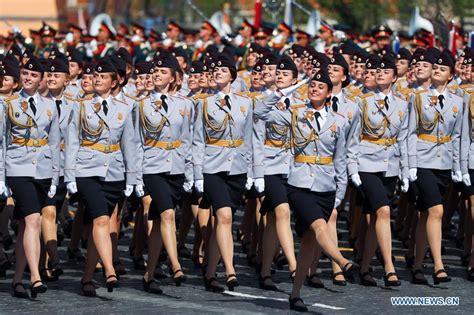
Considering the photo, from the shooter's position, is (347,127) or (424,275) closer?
(347,127)

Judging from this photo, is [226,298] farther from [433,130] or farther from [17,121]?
[433,130]

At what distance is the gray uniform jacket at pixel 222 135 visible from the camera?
15.6 meters

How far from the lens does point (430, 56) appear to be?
54.1 feet

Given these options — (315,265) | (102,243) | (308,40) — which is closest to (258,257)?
(315,265)

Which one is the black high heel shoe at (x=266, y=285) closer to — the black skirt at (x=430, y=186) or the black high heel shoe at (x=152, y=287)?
the black high heel shoe at (x=152, y=287)

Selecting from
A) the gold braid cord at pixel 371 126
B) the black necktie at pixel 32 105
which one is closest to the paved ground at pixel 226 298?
the gold braid cord at pixel 371 126

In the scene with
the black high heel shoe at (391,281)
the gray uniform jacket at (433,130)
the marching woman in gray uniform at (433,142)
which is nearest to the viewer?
the black high heel shoe at (391,281)

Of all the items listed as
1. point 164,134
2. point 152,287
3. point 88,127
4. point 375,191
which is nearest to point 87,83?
point 164,134

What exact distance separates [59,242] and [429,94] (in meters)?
4.24

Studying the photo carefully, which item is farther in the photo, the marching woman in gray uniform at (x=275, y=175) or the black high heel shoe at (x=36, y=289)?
the marching woman in gray uniform at (x=275, y=175)

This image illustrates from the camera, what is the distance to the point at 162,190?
1561 centimetres

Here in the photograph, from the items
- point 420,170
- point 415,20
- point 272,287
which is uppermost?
point 415,20

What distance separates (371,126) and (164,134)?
1.83 metres

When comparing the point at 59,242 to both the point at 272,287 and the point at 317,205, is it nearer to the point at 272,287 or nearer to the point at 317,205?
the point at 272,287
